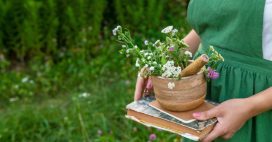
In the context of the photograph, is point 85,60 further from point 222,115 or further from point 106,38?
point 222,115

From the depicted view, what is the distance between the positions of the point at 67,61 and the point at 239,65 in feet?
9.98

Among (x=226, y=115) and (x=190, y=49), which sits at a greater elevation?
(x=190, y=49)

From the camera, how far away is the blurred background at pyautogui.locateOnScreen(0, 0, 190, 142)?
345cm

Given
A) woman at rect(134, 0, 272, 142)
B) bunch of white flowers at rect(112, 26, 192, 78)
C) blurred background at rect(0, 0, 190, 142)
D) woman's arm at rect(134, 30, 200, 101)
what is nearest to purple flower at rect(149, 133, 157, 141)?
blurred background at rect(0, 0, 190, 142)

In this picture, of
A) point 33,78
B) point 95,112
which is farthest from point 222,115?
point 33,78

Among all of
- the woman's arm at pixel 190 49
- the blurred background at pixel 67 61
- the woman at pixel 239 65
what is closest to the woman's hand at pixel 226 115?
the woman at pixel 239 65

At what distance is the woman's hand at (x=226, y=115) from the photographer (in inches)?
54.3

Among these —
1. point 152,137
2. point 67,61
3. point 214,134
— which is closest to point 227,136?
point 214,134

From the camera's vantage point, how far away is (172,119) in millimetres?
1386

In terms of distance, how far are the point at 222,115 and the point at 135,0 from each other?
3.28 metres

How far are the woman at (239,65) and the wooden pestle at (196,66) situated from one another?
0.35 feet

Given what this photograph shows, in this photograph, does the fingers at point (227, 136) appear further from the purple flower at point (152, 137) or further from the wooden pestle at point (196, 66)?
the purple flower at point (152, 137)

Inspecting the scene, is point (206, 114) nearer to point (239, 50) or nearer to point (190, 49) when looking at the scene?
point (239, 50)

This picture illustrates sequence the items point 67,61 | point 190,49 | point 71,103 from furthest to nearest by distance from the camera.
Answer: point 67,61 → point 71,103 → point 190,49
